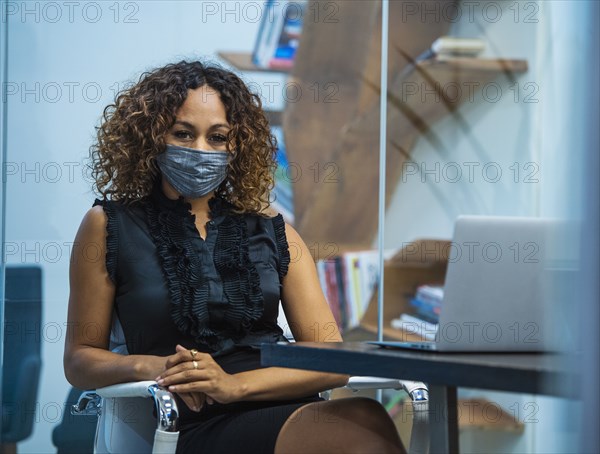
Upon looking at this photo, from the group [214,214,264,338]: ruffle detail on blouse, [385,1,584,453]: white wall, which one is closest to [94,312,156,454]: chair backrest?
[214,214,264,338]: ruffle detail on blouse

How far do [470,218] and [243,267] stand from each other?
57 cm

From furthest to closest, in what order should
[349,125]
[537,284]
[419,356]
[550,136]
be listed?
[349,125]
[537,284]
[419,356]
[550,136]

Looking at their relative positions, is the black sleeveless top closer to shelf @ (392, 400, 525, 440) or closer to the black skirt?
the black skirt

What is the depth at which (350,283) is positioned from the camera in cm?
343

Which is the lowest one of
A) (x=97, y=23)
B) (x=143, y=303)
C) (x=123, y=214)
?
(x=143, y=303)

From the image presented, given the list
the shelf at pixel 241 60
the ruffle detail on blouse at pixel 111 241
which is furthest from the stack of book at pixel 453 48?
the ruffle detail on blouse at pixel 111 241

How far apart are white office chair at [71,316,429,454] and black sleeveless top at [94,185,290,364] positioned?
12cm

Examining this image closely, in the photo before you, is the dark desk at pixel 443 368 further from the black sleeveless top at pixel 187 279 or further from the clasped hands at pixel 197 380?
the black sleeveless top at pixel 187 279

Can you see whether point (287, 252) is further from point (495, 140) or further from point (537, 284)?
point (495, 140)

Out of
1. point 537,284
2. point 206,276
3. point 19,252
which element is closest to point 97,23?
point 19,252

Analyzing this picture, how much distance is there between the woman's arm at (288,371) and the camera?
5.60 feet

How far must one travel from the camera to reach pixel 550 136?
1.07 metres

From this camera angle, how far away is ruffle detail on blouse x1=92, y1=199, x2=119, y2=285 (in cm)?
192

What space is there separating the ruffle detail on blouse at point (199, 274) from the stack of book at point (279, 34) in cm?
133
